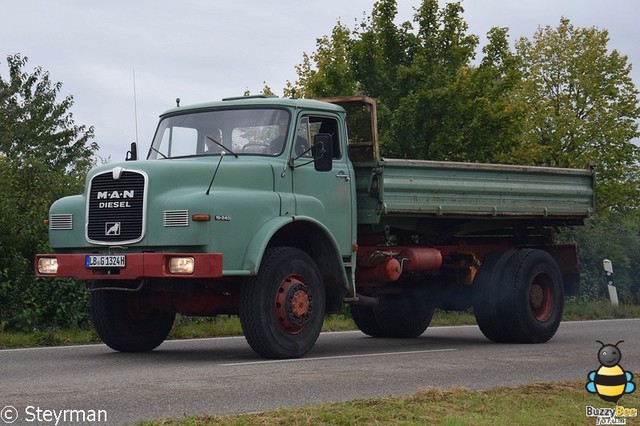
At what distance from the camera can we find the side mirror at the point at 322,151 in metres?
12.2

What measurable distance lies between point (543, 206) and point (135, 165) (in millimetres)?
6445

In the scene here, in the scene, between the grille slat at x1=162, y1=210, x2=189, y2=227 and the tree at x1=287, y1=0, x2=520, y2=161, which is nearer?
the grille slat at x1=162, y1=210, x2=189, y2=227

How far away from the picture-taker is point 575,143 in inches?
1581

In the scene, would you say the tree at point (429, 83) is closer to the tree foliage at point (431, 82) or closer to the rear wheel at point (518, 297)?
the tree foliage at point (431, 82)

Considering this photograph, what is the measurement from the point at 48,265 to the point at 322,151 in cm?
319

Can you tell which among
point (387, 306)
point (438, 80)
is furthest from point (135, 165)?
point (438, 80)

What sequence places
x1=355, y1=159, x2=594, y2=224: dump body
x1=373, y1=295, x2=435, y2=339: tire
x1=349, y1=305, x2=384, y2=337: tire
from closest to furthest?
1. x1=355, y1=159, x2=594, y2=224: dump body
2. x1=373, y1=295, x2=435, y2=339: tire
3. x1=349, y1=305, x2=384, y2=337: tire

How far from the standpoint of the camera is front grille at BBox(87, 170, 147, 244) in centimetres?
1120

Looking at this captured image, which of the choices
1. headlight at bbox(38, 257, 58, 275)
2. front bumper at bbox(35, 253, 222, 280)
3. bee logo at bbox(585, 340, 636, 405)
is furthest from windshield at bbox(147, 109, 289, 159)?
bee logo at bbox(585, 340, 636, 405)

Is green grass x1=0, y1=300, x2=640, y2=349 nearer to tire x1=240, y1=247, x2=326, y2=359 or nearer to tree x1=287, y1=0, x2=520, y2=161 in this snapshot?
tire x1=240, y1=247, x2=326, y2=359

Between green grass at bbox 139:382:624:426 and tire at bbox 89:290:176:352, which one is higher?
tire at bbox 89:290:176:352

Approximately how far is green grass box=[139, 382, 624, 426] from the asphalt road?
1.77ft

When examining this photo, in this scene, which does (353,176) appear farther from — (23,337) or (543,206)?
(23,337)

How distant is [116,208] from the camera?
11383 millimetres
